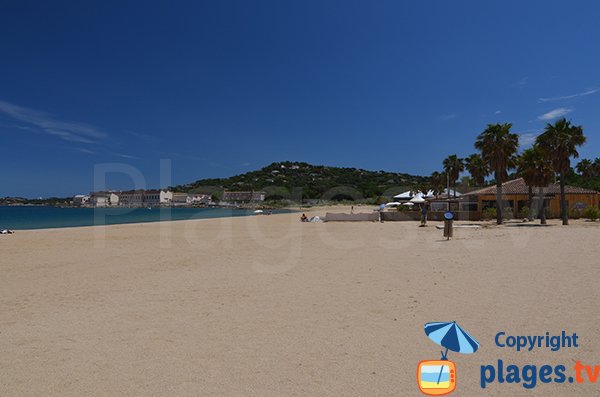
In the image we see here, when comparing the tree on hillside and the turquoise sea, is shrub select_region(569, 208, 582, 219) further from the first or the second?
the turquoise sea

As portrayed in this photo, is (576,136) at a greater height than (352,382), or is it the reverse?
(576,136)

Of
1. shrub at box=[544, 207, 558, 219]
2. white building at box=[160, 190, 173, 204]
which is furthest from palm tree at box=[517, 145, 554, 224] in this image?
white building at box=[160, 190, 173, 204]

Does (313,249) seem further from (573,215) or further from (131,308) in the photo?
(573,215)

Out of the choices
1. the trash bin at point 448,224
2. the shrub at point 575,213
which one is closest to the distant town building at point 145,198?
the shrub at point 575,213

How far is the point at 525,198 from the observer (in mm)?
32062

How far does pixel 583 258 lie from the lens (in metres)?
10.6

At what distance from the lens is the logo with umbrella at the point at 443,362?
3779mm

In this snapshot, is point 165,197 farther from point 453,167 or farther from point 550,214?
point 550,214

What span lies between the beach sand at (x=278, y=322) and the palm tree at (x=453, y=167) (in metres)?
45.2

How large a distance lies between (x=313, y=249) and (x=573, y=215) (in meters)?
27.4

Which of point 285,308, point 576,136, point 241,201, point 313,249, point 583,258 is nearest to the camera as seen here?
point 285,308

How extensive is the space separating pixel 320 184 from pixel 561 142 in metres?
138

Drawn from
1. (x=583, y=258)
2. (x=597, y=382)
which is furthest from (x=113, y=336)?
(x=583, y=258)

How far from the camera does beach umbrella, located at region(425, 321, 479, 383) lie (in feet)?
15.0
